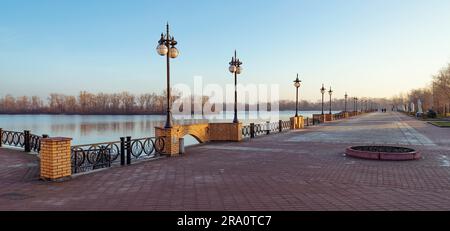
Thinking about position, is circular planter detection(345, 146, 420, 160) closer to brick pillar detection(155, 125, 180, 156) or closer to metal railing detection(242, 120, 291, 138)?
brick pillar detection(155, 125, 180, 156)

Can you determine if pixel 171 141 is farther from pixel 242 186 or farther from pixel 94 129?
pixel 94 129

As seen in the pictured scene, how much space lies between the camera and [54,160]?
26.7ft

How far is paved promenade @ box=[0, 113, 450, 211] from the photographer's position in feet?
19.8

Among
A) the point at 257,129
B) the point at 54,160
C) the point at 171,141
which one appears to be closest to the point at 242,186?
the point at 54,160

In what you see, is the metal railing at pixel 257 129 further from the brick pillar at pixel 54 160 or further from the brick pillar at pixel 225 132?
the brick pillar at pixel 54 160

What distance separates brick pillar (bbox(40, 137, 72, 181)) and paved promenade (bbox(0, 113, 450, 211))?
0.29 meters

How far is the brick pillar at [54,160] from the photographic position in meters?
8.11

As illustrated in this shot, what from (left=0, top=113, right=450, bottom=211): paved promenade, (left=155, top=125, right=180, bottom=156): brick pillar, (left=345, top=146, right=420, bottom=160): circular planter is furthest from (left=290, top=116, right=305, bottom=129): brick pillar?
(left=0, top=113, right=450, bottom=211): paved promenade

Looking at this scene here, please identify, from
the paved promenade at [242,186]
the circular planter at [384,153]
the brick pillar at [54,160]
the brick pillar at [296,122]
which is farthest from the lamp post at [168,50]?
the brick pillar at [296,122]

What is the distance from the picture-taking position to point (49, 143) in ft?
26.8

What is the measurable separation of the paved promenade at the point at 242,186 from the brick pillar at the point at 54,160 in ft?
0.96

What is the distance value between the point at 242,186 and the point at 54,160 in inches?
174

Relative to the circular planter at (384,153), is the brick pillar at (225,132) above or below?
above
